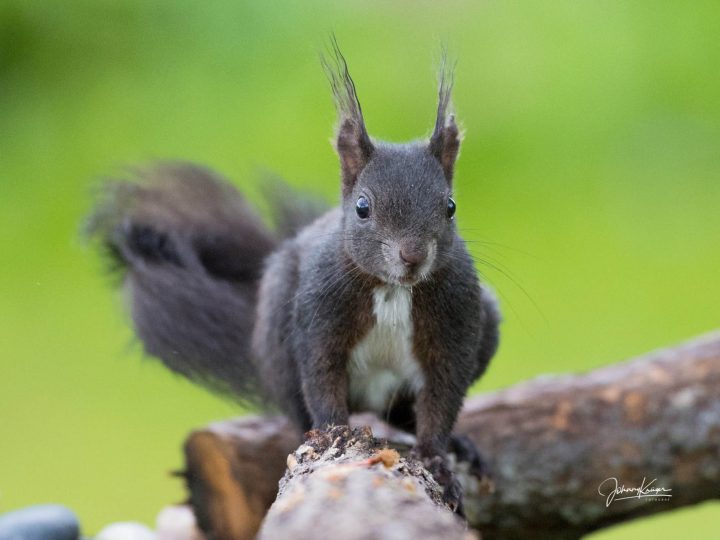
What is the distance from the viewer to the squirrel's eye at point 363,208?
1791 millimetres

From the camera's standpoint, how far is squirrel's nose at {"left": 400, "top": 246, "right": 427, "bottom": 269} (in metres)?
1.70

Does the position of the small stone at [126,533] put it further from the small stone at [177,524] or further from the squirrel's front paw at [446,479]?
the squirrel's front paw at [446,479]

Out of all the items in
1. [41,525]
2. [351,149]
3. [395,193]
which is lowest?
[41,525]

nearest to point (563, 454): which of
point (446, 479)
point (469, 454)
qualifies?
point (469, 454)

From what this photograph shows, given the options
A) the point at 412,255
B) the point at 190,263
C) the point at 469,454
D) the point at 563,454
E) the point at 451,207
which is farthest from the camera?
the point at 190,263

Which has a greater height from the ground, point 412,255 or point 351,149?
point 351,149

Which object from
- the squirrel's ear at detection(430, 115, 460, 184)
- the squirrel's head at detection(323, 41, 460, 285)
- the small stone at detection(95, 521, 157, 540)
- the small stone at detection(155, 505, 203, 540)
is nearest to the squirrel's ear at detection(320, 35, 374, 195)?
the squirrel's head at detection(323, 41, 460, 285)

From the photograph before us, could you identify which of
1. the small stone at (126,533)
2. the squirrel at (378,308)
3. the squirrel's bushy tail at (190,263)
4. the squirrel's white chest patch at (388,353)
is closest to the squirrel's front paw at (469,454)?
the squirrel at (378,308)

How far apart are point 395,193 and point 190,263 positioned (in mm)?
892

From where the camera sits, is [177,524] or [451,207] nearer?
[451,207]

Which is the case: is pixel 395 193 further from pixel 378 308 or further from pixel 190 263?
pixel 190 263

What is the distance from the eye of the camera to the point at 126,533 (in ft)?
8.56

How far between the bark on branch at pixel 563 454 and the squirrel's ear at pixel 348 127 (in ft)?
2.02

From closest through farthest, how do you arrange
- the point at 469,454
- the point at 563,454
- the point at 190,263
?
the point at 469,454 → the point at 563,454 → the point at 190,263
